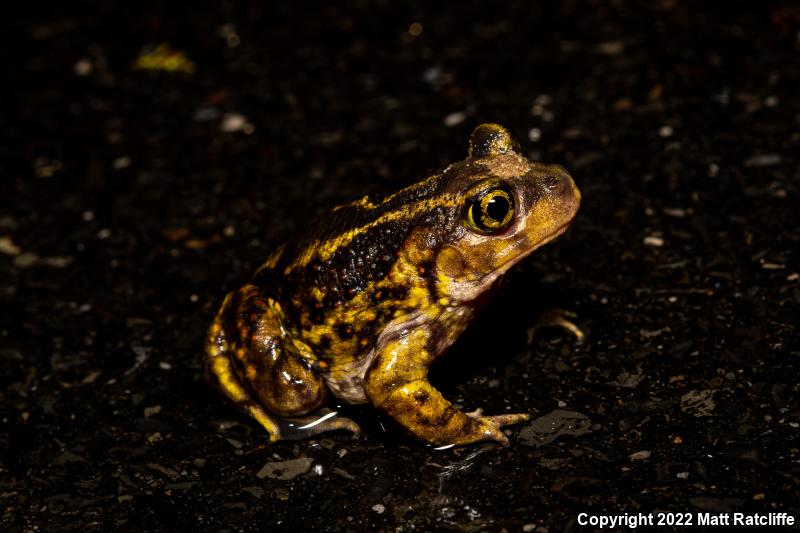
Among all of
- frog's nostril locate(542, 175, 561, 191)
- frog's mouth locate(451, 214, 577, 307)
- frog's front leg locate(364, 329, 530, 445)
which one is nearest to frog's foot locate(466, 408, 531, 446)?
frog's front leg locate(364, 329, 530, 445)

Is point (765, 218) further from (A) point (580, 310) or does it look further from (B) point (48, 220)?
(B) point (48, 220)

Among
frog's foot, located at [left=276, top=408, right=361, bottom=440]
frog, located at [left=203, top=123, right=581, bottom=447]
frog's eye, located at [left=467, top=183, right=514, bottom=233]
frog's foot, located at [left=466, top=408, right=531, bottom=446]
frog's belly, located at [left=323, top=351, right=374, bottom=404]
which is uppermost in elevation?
frog's eye, located at [left=467, top=183, right=514, bottom=233]

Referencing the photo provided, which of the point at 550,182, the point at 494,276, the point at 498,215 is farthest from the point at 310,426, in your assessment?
the point at 550,182

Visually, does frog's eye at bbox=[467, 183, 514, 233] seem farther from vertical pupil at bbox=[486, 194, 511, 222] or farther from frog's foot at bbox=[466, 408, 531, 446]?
frog's foot at bbox=[466, 408, 531, 446]

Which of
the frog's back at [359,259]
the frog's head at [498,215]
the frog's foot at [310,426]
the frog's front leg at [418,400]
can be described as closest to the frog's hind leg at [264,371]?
the frog's foot at [310,426]

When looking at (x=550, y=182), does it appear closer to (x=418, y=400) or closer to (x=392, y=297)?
(x=392, y=297)

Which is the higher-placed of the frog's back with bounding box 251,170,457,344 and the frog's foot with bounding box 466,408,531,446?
the frog's back with bounding box 251,170,457,344
